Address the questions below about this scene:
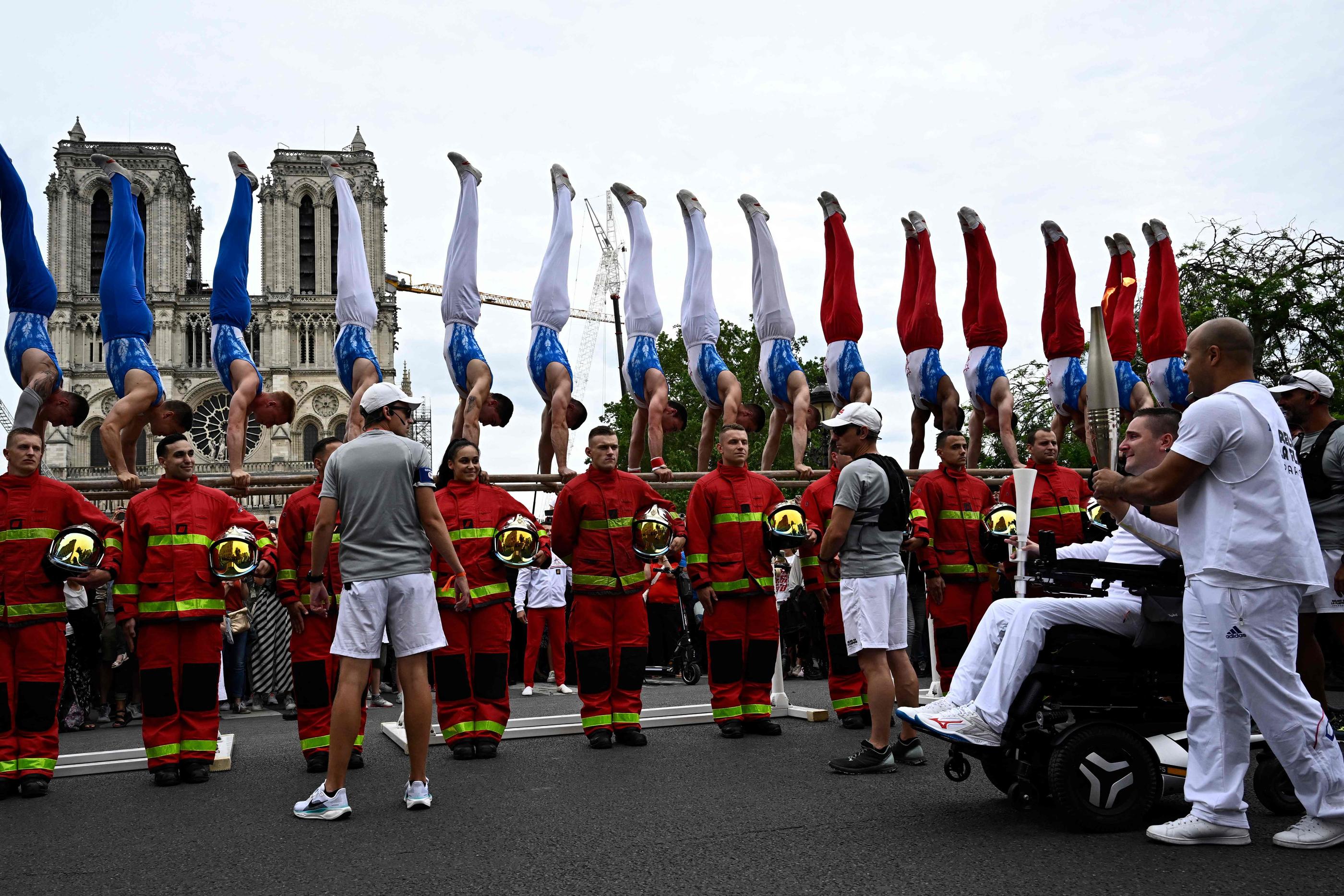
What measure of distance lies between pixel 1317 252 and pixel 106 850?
22127 millimetres

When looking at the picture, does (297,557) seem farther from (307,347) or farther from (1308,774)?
(307,347)

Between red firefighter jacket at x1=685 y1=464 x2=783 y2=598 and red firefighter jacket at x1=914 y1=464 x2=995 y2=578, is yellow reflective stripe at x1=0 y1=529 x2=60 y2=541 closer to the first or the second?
red firefighter jacket at x1=685 y1=464 x2=783 y2=598

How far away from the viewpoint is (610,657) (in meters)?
8.60

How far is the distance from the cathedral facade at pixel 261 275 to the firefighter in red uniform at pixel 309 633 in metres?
74.6

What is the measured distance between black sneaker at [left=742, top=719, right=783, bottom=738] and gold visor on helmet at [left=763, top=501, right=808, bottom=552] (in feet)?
4.04

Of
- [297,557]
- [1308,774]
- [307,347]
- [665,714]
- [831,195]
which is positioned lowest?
[665,714]

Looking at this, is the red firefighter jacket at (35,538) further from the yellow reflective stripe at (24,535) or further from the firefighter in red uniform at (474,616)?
the firefighter in red uniform at (474,616)

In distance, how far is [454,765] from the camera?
25.0 feet

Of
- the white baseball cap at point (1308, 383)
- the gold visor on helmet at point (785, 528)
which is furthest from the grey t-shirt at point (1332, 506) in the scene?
the gold visor on helmet at point (785, 528)

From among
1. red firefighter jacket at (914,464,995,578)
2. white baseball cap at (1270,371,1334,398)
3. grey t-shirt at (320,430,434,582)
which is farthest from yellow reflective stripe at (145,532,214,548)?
white baseball cap at (1270,371,1334,398)

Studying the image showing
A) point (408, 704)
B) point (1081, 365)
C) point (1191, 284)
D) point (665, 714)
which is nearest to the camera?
point (408, 704)

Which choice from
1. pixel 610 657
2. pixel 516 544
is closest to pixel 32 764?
pixel 516 544

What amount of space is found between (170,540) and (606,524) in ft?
9.63

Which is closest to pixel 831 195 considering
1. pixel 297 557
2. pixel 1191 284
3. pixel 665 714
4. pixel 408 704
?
pixel 665 714
